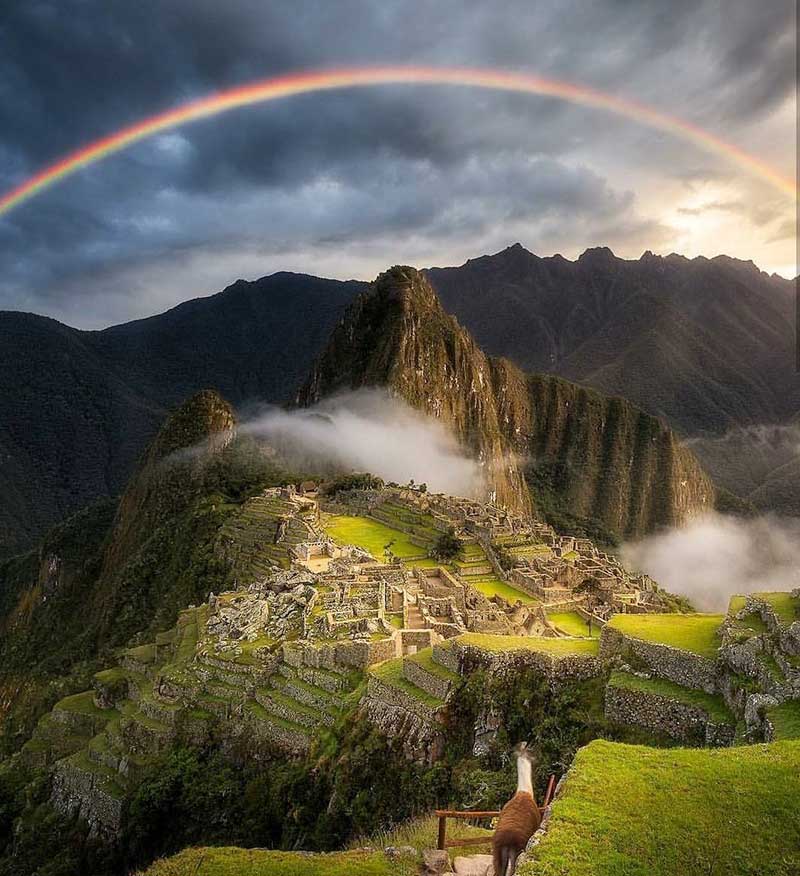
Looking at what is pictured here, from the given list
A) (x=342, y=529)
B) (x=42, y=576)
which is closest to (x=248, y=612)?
(x=342, y=529)

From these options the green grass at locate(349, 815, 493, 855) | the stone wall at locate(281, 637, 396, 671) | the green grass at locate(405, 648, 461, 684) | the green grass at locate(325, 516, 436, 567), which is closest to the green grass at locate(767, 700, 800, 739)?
the green grass at locate(349, 815, 493, 855)

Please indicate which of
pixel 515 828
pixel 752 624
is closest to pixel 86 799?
pixel 515 828

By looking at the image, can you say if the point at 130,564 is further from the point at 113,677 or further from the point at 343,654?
the point at 343,654

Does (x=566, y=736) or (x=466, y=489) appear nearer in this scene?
(x=566, y=736)

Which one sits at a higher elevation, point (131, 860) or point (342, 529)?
point (342, 529)

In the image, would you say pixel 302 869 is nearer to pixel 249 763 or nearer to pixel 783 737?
pixel 783 737
